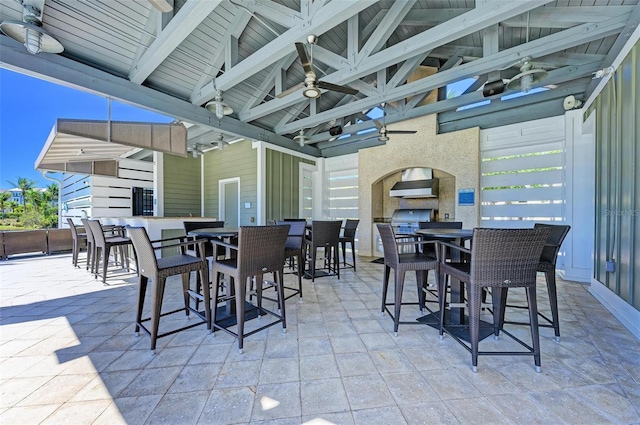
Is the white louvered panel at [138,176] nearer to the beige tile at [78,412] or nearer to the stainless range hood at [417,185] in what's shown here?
the stainless range hood at [417,185]

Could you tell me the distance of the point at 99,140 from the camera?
420 cm

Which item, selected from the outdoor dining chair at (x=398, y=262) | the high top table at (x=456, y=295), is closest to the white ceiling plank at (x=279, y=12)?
the outdoor dining chair at (x=398, y=262)

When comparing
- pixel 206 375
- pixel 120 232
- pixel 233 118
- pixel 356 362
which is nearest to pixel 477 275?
pixel 356 362

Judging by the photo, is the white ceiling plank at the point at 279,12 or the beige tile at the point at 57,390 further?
the white ceiling plank at the point at 279,12

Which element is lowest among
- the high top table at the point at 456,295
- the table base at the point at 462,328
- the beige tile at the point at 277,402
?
the beige tile at the point at 277,402

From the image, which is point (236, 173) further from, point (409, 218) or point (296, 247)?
point (409, 218)

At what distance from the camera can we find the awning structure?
3.98m

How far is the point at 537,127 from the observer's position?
4.74 m

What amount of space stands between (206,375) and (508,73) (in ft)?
21.1

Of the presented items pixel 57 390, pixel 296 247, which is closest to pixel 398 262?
pixel 296 247

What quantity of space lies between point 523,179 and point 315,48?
459 cm

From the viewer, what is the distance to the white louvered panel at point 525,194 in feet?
15.4

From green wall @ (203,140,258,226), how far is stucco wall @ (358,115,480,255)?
2884 mm

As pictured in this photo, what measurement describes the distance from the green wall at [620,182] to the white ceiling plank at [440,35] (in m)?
1.35
